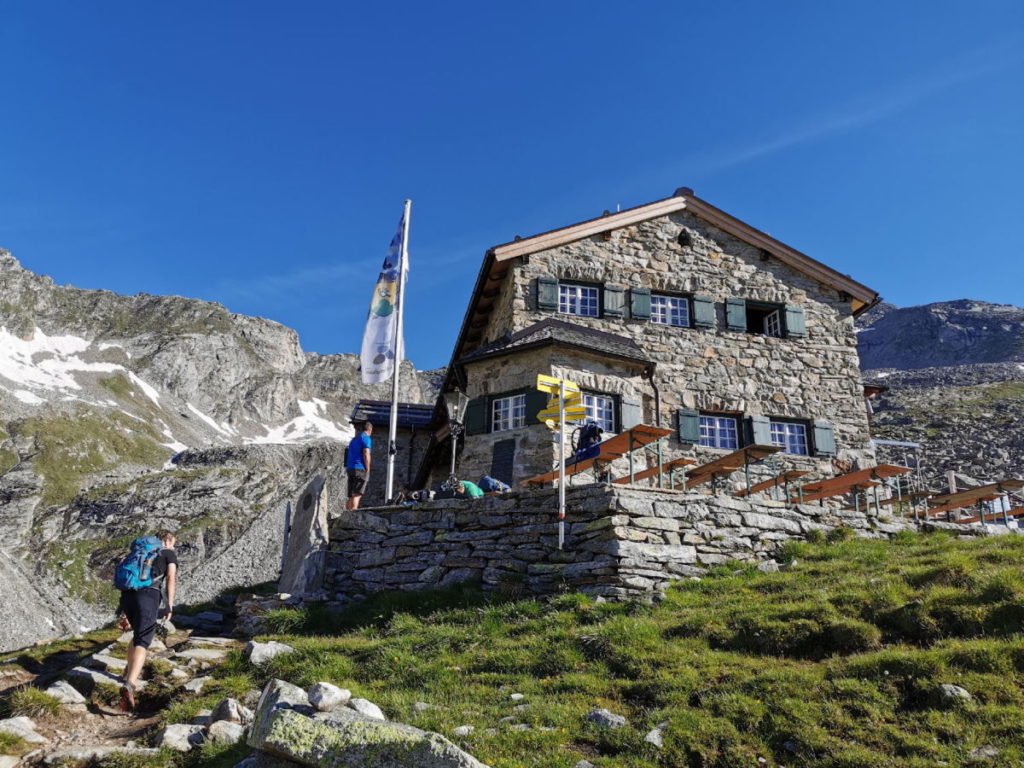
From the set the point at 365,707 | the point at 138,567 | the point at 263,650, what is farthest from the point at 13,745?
the point at 365,707

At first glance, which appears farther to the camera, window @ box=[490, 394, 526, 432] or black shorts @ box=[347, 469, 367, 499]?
window @ box=[490, 394, 526, 432]

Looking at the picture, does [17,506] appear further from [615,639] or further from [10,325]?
[615,639]

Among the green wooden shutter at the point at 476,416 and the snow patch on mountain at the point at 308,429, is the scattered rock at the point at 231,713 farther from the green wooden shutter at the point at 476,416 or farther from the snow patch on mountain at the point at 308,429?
the snow patch on mountain at the point at 308,429

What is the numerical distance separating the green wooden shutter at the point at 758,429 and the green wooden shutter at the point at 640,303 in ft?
12.7

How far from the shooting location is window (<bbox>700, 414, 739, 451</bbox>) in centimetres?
2028

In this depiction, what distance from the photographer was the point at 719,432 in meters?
20.5

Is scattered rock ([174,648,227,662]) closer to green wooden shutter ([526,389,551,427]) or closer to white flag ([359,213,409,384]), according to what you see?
white flag ([359,213,409,384])

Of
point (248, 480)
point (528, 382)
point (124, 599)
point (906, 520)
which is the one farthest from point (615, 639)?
point (248, 480)

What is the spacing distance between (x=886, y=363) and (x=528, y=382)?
172826mm

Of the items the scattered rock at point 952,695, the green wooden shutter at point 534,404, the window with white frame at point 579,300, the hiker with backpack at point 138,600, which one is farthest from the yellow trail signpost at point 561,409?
the window with white frame at point 579,300

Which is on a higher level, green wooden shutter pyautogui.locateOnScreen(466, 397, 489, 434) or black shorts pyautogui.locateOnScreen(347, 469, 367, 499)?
green wooden shutter pyautogui.locateOnScreen(466, 397, 489, 434)

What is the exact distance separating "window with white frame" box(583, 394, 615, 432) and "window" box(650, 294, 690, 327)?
3.77 metres

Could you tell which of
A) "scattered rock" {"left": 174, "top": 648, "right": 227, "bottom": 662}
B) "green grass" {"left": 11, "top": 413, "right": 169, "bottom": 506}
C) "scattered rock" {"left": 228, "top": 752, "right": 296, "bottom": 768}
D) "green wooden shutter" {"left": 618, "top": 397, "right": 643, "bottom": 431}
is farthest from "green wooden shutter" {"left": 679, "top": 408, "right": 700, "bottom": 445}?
"green grass" {"left": 11, "top": 413, "right": 169, "bottom": 506}

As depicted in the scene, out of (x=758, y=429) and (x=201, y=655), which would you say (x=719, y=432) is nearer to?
(x=758, y=429)
